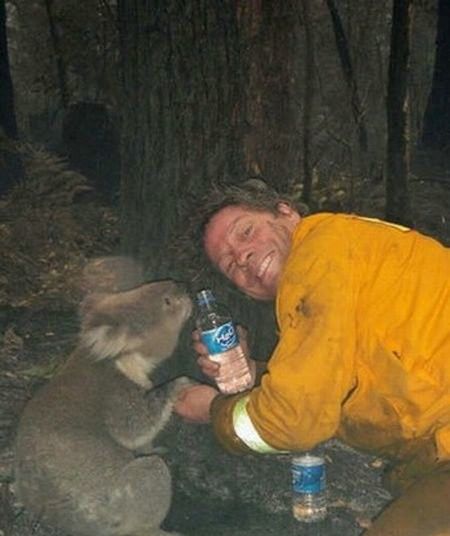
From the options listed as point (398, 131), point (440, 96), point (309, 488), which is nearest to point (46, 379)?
point (309, 488)

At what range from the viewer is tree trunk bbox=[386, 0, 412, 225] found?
28.0 feet

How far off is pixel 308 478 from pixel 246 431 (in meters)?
0.56

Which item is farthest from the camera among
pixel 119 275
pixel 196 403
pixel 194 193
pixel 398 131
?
pixel 398 131

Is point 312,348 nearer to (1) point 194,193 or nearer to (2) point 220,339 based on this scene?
(2) point 220,339

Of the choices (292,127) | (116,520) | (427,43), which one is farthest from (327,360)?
(427,43)

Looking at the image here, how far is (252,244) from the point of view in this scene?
12.3 ft

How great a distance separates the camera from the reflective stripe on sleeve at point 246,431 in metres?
3.65

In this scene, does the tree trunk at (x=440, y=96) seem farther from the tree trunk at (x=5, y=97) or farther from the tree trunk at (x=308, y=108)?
the tree trunk at (x=5, y=97)

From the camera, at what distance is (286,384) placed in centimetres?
329

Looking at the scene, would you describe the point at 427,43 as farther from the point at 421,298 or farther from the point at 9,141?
the point at 421,298

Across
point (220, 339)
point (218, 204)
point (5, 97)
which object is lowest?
point (5, 97)

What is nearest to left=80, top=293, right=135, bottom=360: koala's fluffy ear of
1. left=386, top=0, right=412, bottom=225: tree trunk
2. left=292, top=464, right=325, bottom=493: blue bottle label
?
left=292, top=464, right=325, bottom=493: blue bottle label

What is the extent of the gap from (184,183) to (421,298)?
1.93 metres

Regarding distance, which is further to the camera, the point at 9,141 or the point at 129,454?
the point at 9,141
